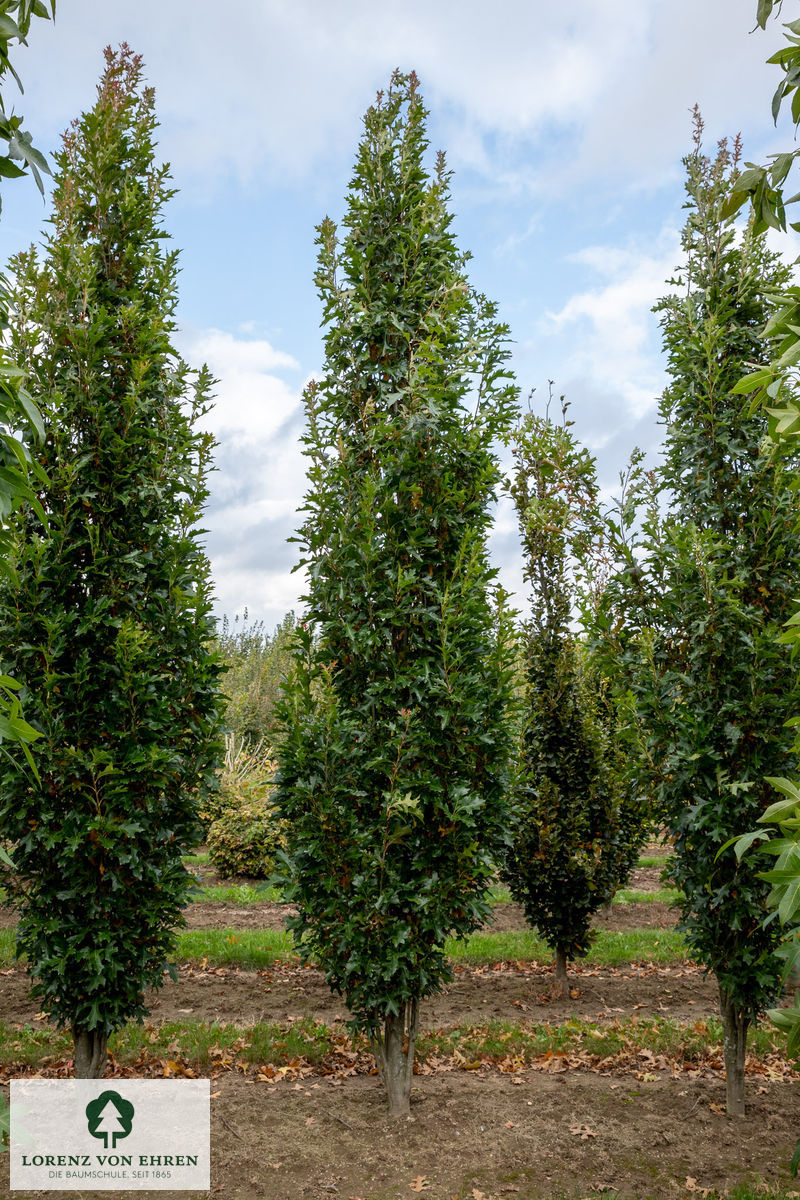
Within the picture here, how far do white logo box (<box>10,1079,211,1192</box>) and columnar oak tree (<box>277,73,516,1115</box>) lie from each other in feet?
3.39

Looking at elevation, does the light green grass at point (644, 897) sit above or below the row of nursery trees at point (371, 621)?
below

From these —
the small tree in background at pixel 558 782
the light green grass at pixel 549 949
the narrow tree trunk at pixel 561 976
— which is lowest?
the light green grass at pixel 549 949

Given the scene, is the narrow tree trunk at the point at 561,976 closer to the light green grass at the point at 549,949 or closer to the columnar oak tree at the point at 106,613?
the light green grass at the point at 549,949

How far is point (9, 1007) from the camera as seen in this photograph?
291 inches

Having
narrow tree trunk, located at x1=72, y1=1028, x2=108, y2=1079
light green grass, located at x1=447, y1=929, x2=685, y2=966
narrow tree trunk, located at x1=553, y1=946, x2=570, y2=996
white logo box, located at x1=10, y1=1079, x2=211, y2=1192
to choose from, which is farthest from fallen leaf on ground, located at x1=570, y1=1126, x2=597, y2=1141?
light green grass, located at x1=447, y1=929, x2=685, y2=966

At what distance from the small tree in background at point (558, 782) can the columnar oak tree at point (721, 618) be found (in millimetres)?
1997

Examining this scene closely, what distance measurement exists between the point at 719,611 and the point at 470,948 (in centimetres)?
651

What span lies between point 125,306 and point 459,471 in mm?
2432

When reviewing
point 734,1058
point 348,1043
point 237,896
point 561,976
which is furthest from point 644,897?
point 734,1058

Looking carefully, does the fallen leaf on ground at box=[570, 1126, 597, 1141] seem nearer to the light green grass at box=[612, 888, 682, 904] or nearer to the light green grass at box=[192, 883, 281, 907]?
the light green grass at box=[192, 883, 281, 907]

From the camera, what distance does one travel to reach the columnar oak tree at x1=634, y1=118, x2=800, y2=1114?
4.97m

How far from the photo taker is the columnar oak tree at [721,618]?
497 centimetres

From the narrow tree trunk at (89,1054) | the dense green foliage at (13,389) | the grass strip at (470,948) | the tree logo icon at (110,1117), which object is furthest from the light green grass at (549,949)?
the dense green foliage at (13,389)

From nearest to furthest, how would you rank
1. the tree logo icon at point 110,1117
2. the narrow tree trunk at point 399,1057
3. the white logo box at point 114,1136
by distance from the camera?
the white logo box at point 114,1136 → the tree logo icon at point 110,1117 → the narrow tree trunk at point 399,1057
